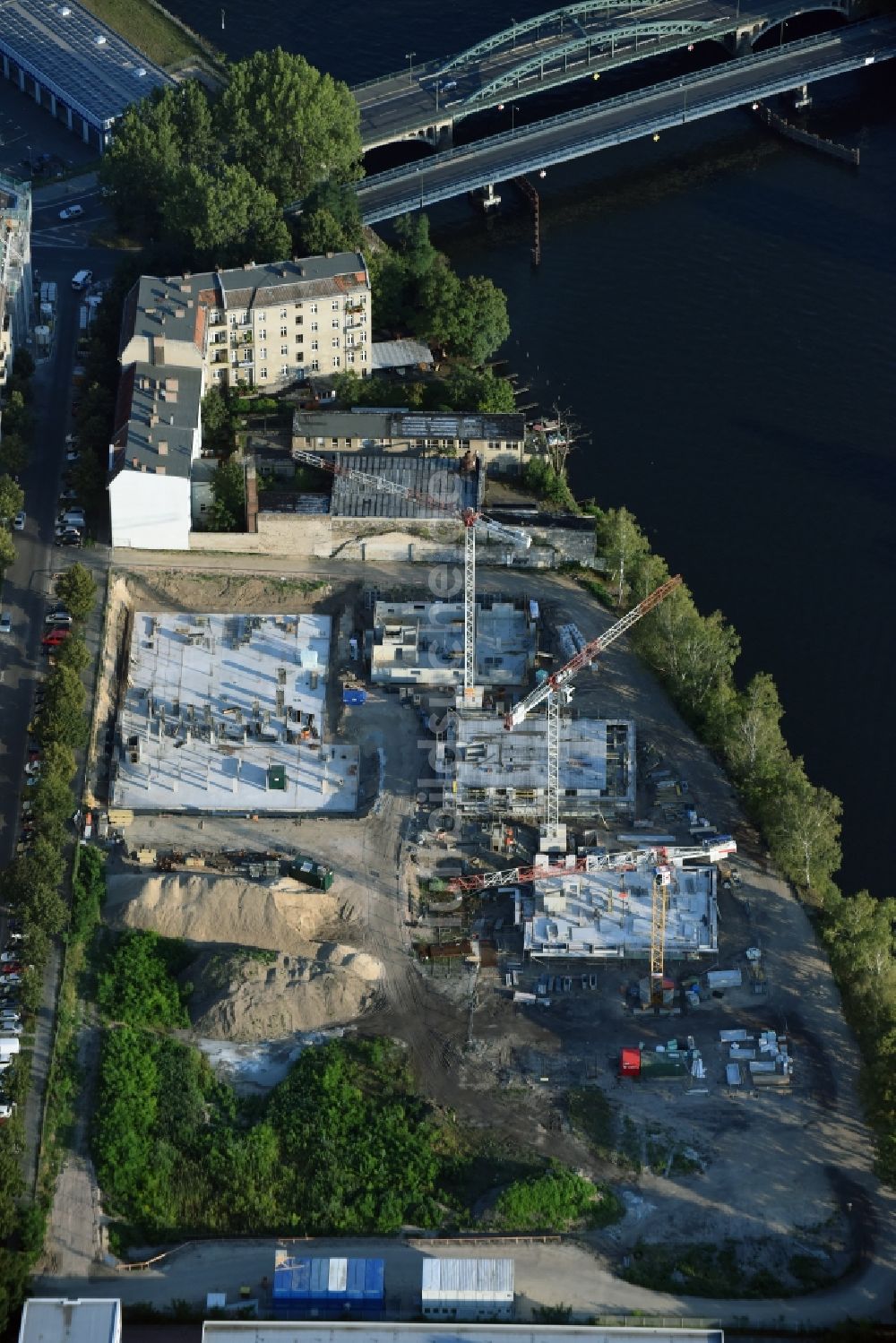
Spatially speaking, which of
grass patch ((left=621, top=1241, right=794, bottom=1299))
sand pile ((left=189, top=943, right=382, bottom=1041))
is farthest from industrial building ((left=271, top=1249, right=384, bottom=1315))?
sand pile ((left=189, top=943, right=382, bottom=1041))

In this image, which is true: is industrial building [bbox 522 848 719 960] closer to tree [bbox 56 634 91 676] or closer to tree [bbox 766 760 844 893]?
tree [bbox 766 760 844 893]

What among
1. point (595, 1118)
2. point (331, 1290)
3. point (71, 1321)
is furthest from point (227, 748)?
point (71, 1321)

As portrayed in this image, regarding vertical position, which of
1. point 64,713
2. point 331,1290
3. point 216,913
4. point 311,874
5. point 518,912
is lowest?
point 331,1290

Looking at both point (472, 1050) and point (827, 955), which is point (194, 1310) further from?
point (827, 955)

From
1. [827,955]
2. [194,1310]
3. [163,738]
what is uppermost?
[163,738]

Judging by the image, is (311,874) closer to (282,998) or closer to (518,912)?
(282,998)

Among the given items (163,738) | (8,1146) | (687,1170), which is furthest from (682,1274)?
(163,738)

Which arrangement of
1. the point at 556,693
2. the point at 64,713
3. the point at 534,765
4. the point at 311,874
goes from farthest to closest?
the point at 534,765, the point at 556,693, the point at 64,713, the point at 311,874
